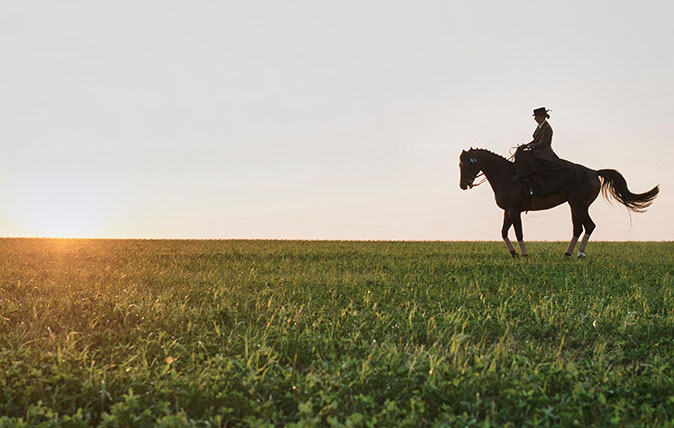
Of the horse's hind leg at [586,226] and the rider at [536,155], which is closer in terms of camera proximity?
the rider at [536,155]

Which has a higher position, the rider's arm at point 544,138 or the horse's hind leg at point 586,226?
the rider's arm at point 544,138

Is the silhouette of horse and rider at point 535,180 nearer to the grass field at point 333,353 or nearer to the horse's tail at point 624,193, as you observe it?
the horse's tail at point 624,193

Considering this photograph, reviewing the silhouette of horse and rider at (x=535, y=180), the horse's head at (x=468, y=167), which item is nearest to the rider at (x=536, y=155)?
the silhouette of horse and rider at (x=535, y=180)

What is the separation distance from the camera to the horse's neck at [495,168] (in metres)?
16.5

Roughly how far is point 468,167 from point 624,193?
584 centimetres

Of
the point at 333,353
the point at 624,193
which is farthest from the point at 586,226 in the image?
the point at 333,353

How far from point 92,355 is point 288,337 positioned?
80.1 inches

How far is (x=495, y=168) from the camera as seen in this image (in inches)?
651

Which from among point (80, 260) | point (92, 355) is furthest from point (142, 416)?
point (80, 260)

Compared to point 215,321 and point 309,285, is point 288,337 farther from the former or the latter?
point 309,285

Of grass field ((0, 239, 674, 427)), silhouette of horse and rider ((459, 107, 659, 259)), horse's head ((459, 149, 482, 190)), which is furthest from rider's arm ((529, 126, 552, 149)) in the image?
grass field ((0, 239, 674, 427))

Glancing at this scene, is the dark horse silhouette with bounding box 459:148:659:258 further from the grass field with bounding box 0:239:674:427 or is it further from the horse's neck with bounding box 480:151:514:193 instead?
the grass field with bounding box 0:239:674:427

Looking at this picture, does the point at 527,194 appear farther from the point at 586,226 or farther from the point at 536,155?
the point at 586,226

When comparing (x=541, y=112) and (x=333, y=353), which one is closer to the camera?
(x=333, y=353)
